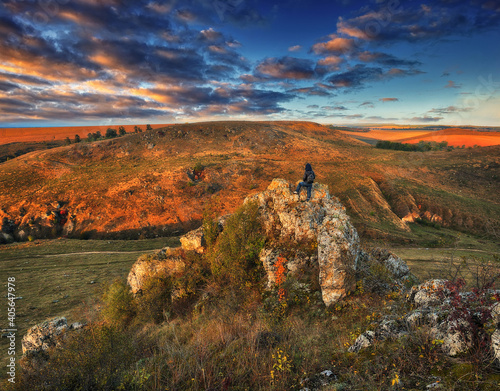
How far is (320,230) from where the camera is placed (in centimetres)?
1343

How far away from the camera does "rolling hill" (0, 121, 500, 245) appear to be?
45.6 meters

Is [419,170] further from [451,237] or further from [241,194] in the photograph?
[241,194]

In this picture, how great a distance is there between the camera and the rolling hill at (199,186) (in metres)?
45.6

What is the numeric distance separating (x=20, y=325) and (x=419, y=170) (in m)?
87.1

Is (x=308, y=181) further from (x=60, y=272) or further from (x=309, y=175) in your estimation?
(x=60, y=272)

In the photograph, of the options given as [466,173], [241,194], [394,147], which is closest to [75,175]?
[241,194]

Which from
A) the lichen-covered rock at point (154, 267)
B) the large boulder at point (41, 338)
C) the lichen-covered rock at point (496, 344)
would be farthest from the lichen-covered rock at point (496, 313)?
the large boulder at point (41, 338)

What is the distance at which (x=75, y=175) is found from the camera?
64375 millimetres

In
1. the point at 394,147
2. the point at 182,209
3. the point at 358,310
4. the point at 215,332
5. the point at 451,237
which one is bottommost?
the point at 451,237

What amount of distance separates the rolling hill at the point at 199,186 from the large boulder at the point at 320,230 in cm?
2493

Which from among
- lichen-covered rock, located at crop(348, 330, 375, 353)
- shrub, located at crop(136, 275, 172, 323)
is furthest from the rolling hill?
lichen-covered rock, located at crop(348, 330, 375, 353)

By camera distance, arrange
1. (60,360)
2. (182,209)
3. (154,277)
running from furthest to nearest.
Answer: (182,209) → (154,277) → (60,360)

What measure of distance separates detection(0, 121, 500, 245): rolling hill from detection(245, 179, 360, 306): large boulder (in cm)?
2493

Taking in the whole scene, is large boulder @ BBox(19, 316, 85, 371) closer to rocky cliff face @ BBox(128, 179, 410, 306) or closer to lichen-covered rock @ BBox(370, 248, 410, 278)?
rocky cliff face @ BBox(128, 179, 410, 306)
